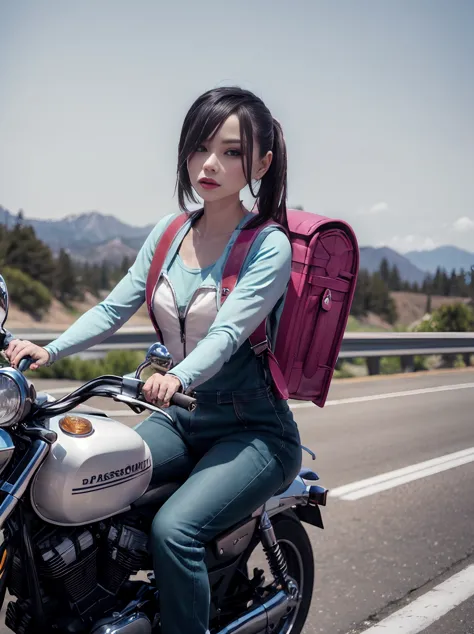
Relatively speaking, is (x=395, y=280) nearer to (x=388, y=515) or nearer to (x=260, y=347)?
(x=388, y=515)

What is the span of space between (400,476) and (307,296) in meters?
4.17

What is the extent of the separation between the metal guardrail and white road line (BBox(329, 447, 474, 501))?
5.65 meters

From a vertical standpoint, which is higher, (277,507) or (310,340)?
(310,340)

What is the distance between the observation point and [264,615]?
303 cm

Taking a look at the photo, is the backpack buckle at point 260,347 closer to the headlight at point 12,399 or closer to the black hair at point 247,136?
the black hair at point 247,136

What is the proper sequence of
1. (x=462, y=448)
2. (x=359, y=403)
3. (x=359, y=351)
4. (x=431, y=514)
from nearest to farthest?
1. (x=431, y=514)
2. (x=462, y=448)
3. (x=359, y=403)
4. (x=359, y=351)

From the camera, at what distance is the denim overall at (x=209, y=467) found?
2.63 m

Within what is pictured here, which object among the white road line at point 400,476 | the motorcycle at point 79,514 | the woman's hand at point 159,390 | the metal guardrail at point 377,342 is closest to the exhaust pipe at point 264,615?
the motorcycle at point 79,514

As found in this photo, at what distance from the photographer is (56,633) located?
2504 millimetres

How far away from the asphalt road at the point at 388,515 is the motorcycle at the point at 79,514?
1240 millimetres

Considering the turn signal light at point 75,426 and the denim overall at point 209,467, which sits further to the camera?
the denim overall at point 209,467

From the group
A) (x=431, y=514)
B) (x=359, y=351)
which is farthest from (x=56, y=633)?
(x=359, y=351)

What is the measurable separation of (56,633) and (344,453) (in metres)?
5.26

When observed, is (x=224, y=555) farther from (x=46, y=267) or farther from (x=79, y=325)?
(x=46, y=267)
